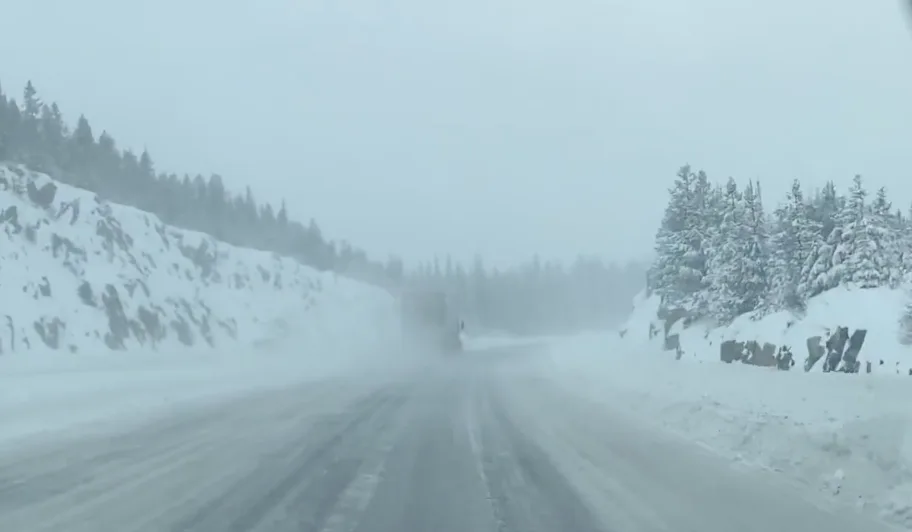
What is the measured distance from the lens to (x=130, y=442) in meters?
14.0

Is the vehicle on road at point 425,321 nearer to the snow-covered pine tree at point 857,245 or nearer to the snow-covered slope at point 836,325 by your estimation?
the snow-covered slope at point 836,325

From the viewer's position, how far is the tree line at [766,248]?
45719 mm

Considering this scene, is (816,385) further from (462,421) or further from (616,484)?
(462,421)

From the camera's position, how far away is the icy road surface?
8.22 meters

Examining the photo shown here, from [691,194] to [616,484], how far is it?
53.5 meters

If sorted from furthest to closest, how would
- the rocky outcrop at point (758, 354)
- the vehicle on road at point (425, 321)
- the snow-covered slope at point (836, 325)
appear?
the vehicle on road at point (425, 321) < the snow-covered slope at point (836, 325) < the rocky outcrop at point (758, 354)

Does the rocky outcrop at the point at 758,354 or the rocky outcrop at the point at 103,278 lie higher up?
the rocky outcrop at the point at 103,278

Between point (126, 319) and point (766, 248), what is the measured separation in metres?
35.6

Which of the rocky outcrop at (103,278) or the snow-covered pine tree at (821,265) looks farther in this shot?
the snow-covered pine tree at (821,265)

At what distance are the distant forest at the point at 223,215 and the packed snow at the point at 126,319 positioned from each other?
4466 millimetres

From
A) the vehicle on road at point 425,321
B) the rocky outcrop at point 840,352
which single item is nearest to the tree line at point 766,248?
the vehicle on road at point 425,321

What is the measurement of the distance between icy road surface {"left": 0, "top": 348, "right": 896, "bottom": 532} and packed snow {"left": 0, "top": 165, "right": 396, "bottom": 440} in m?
3.80

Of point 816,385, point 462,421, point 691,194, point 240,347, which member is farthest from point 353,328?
point 816,385

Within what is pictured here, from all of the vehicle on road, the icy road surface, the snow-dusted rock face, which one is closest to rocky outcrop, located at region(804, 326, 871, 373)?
the icy road surface
